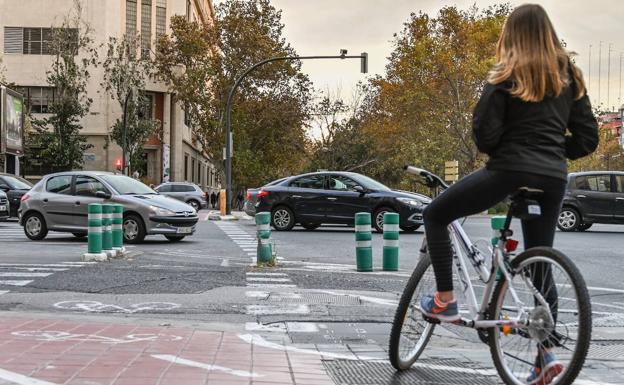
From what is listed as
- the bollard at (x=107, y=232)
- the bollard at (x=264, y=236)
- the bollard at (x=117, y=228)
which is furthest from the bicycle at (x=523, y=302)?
the bollard at (x=117, y=228)

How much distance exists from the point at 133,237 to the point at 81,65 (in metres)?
39.8

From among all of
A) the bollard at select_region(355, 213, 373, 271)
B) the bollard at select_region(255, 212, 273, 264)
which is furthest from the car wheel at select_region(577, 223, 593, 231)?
the bollard at select_region(255, 212, 273, 264)

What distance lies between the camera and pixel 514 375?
4.17m

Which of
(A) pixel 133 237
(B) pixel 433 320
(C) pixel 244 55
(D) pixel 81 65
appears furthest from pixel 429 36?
(B) pixel 433 320

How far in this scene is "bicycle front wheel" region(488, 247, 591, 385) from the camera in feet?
12.4

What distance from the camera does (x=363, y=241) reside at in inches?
450

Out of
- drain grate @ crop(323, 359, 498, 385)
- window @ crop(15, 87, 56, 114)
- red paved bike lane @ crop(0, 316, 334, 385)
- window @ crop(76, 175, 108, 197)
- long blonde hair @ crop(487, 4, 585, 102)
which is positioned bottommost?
drain grate @ crop(323, 359, 498, 385)

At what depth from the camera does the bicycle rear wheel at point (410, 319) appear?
482 centimetres

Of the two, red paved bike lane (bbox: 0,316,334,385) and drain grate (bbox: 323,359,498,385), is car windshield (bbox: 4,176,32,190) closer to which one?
red paved bike lane (bbox: 0,316,334,385)

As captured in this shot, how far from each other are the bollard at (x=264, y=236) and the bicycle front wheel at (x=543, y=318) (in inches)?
292

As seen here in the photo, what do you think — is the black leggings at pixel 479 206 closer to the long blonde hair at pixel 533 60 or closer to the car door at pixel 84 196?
the long blonde hair at pixel 533 60

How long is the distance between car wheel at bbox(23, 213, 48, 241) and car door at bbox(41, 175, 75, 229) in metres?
0.21

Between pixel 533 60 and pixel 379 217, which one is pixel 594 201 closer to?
pixel 379 217

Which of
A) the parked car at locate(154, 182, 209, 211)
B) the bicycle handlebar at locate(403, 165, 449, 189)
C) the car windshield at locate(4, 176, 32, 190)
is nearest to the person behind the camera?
the bicycle handlebar at locate(403, 165, 449, 189)
